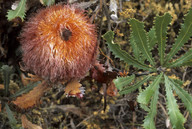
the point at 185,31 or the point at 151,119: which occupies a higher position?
the point at 185,31

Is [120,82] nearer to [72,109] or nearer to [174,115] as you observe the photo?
[174,115]

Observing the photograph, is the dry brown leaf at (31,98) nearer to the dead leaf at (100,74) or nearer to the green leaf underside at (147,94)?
the dead leaf at (100,74)

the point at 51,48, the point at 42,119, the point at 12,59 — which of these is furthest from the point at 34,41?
the point at 42,119

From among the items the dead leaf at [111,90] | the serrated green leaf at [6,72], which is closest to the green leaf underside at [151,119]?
the dead leaf at [111,90]

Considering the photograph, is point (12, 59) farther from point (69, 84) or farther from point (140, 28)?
point (140, 28)

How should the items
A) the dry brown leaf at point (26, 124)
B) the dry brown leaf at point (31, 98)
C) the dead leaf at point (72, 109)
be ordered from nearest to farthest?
the dry brown leaf at point (31, 98) < the dry brown leaf at point (26, 124) < the dead leaf at point (72, 109)

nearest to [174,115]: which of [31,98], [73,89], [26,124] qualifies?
[73,89]

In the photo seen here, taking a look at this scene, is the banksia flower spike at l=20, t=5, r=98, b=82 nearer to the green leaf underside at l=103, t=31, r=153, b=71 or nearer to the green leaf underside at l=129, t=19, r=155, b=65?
the green leaf underside at l=103, t=31, r=153, b=71
